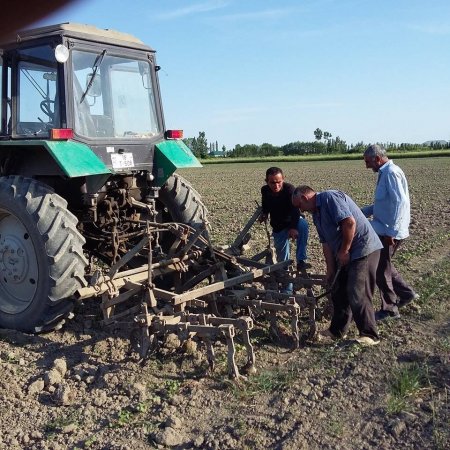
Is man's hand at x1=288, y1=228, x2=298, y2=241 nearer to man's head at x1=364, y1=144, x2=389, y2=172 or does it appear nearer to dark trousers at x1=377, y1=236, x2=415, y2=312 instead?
dark trousers at x1=377, y1=236, x2=415, y2=312

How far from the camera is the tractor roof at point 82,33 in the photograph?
15.8 feet

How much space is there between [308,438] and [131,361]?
61.0 inches

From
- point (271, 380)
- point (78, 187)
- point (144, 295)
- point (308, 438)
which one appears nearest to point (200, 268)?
point (144, 295)

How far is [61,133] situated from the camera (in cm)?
458

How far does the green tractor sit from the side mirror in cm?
1

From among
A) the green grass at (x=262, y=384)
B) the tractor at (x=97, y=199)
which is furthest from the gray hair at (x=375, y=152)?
the green grass at (x=262, y=384)

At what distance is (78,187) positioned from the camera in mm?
4965

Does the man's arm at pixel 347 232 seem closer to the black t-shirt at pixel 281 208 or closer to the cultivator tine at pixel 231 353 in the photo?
the cultivator tine at pixel 231 353

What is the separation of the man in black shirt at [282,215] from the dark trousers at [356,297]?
953 mm

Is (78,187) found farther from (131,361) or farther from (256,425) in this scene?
(256,425)

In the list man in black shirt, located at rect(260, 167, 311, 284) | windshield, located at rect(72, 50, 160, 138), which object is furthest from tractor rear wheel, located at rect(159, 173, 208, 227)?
man in black shirt, located at rect(260, 167, 311, 284)

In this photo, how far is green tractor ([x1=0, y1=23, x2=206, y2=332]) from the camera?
4.50 meters

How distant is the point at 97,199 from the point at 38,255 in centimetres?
76

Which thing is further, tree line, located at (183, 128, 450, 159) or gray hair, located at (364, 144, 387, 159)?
tree line, located at (183, 128, 450, 159)
